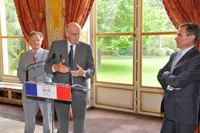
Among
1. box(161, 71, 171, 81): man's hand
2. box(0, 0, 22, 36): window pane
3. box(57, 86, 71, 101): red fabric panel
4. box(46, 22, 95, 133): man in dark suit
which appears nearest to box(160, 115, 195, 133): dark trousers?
box(161, 71, 171, 81): man's hand

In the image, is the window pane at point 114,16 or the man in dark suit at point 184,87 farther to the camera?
the window pane at point 114,16

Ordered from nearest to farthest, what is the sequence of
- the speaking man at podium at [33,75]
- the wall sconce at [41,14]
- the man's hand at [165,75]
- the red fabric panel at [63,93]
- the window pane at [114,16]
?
the red fabric panel at [63,93] < the man's hand at [165,75] < the speaking man at podium at [33,75] < the window pane at [114,16] < the wall sconce at [41,14]

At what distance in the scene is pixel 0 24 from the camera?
5.59 meters

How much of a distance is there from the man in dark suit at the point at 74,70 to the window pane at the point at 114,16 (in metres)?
Answer: 2.15

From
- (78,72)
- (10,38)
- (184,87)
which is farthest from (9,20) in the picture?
(184,87)

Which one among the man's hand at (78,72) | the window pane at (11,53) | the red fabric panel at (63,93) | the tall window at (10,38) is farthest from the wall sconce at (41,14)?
the red fabric panel at (63,93)

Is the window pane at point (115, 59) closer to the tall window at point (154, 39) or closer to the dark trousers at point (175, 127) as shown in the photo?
the tall window at point (154, 39)

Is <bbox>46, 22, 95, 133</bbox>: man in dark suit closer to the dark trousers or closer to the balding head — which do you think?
the balding head

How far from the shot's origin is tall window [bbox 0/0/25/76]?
5.43m

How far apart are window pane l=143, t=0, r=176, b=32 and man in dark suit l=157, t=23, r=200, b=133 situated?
1.81 meters

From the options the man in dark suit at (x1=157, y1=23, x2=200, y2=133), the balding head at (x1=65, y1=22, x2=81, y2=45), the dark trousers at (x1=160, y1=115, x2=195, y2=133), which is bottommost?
the dark trousers at (x1=160, y1=115, x2=195, y2=133)

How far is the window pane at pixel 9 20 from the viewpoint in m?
5.43

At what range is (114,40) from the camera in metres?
4.45

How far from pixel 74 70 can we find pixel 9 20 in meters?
4.15
